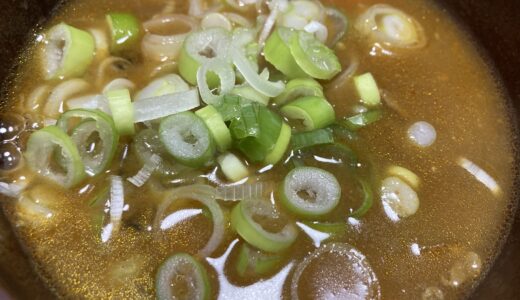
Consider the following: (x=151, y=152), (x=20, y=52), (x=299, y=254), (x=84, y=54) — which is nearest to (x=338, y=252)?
(x=299, y=254)

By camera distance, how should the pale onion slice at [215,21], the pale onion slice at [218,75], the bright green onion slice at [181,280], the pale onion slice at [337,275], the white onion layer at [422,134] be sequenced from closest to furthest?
1. the bright green onion slice at [181,280]
2. the pale onion slice at [337,275]
3. the pale onion slice at [218,75]
4. the white onion layer at [422,134]
5. the pale onion slice at [215,21]

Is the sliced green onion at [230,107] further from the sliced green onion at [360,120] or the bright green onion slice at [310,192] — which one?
the sliced green onion at [360,120]

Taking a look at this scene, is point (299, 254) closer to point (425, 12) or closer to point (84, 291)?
point (84, 291)

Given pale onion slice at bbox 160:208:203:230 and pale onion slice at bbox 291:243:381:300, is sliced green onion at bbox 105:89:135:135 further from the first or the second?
pale onion slice at bbox 291:243:381:300

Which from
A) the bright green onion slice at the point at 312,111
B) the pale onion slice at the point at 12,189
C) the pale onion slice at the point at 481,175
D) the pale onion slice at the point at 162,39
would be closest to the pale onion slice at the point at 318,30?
the bright green onion slice at the point at 312,111

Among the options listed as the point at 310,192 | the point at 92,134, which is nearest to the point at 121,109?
the point at 92,134

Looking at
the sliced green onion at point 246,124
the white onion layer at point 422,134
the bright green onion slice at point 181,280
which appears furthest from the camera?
the white onion layer at point 422,134
